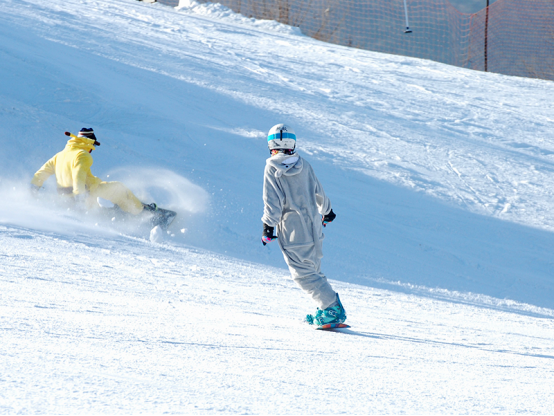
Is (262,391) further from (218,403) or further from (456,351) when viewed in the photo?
(456,351)

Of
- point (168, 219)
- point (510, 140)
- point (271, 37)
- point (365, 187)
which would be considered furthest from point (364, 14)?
point (168, 219)

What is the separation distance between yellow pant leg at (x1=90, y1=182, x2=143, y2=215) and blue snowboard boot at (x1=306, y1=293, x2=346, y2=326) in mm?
3946

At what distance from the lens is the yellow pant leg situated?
6953mm

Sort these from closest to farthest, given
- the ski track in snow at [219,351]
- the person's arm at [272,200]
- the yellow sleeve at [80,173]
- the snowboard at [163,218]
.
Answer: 1. the ski track in snow at [219,351]
2. the person's arm at [272,200]
3. the yellow sleeve at [80,173]
4. the snowboard at [163,218]

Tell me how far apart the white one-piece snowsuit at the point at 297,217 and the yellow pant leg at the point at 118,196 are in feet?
12.2

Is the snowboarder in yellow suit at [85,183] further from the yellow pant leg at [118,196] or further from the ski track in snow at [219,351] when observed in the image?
the ski track in snow at [219,351]

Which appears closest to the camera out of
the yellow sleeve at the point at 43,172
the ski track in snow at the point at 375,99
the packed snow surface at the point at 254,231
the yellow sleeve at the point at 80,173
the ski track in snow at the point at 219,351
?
the ski track in snow at the point at 219,351

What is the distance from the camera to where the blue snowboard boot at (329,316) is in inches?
147

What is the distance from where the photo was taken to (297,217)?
12.3 ft

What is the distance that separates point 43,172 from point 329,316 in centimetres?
515

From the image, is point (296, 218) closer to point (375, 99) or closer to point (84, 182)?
point (84, 182)

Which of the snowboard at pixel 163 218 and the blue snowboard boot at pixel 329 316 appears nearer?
the blue snowboard boot at pixel 329 316

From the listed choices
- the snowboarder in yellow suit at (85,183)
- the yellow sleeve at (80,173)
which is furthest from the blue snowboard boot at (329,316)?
the yellow sleeve at (80,173)

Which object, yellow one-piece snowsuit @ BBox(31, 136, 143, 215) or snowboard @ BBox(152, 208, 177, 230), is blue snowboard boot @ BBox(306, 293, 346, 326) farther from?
yellow one-piece snowsuit @ BBox(31, 136, 143, 215)
